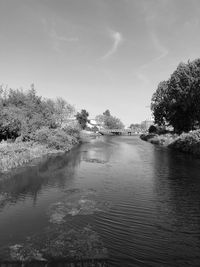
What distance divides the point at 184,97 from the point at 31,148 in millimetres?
38150

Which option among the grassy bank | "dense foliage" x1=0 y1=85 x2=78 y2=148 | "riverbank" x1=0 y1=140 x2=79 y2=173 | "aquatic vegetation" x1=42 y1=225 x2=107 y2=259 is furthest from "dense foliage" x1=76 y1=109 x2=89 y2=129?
"aquatic vegetation" x1=42 y1=225 x2=107 y2=259

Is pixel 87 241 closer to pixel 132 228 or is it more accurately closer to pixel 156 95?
pixel 132 228

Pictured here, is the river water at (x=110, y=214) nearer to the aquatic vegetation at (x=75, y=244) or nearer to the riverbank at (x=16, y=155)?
the aquatic vegetation at (x=75, y=244)

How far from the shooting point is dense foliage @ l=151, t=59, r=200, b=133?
201ft

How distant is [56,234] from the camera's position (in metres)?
14.1

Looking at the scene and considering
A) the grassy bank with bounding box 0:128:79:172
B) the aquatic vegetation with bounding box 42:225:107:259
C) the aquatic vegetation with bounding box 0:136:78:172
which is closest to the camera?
the aquatic vegetation with bounding box 42:225:107:259

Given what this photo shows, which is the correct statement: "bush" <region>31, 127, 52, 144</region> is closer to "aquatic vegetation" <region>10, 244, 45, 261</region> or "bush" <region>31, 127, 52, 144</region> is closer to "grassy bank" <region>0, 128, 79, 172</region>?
"grassy bank" <region>0, 128, 79, 172</region>

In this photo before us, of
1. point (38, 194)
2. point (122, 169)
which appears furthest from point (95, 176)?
point (38, 194)

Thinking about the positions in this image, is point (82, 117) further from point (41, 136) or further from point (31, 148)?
point (31, 148)

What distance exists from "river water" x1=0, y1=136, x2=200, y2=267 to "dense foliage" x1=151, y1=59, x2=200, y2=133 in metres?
36.1

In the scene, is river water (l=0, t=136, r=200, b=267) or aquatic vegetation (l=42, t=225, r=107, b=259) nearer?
aquatic vegetation (l=42, t=225, r=107, b=259)

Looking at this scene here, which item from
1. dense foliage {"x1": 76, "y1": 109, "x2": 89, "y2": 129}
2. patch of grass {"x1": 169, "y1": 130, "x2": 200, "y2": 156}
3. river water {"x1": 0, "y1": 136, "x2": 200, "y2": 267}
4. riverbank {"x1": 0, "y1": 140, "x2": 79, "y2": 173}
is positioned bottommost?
river water {"x1": 0, "y1": 136, "x2": 200, "y2": 267}

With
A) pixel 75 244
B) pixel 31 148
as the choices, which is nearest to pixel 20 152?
pixel 31 148

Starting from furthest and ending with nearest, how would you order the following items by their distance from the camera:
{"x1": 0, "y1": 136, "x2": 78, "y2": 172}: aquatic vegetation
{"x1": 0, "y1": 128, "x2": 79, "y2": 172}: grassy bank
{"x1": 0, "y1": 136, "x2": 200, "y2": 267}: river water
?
{"x1": 0, "y1": 128, "x2": 79, "y2": 172}: grassy bank, {"x1": 0, "y1": 136, "x2": 78, "y2": 172}: aquatic vegetation, {"x1": 0, "y1": 136, "x2": 200, "y2": 267}: river water
